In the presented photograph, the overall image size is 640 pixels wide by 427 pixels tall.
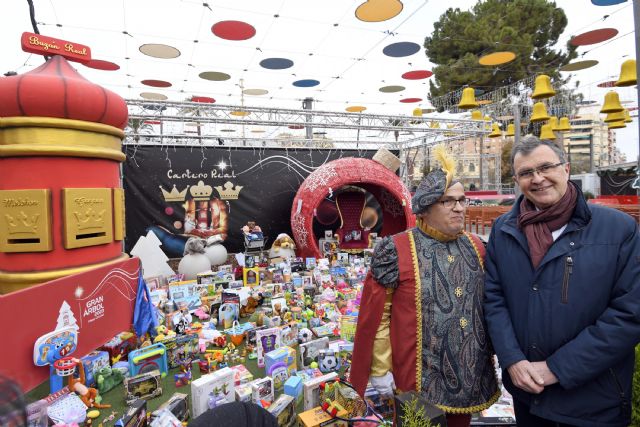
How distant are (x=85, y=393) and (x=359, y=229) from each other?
21.5ft

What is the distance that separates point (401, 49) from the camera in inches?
327

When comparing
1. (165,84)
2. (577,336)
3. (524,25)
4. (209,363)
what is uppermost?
(524,25)

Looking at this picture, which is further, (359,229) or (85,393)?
(359,229)

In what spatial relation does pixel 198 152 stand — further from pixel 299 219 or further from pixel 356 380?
pixel 356 380

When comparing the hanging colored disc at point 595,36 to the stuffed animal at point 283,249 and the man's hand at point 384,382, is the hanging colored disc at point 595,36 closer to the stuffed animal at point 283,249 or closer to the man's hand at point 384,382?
the stuffed animal at point 283,249

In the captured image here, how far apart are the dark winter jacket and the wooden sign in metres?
4.15

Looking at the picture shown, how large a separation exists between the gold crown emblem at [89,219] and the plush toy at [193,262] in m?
2.77

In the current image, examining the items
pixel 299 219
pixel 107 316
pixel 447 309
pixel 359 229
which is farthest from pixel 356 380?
pixel 359 229

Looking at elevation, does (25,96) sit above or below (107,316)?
above

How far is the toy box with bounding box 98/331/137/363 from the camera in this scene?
3191 millimetres

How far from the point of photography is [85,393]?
2.56 metres

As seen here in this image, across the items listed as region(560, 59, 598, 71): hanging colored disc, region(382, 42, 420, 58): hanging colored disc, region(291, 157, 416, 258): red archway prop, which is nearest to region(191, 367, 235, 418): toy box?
region(291, 157, 416, 258): red archway prop

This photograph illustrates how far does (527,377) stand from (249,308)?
3456 millimetres

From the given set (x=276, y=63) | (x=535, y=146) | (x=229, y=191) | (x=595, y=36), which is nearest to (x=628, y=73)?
(x=595, y=36)
